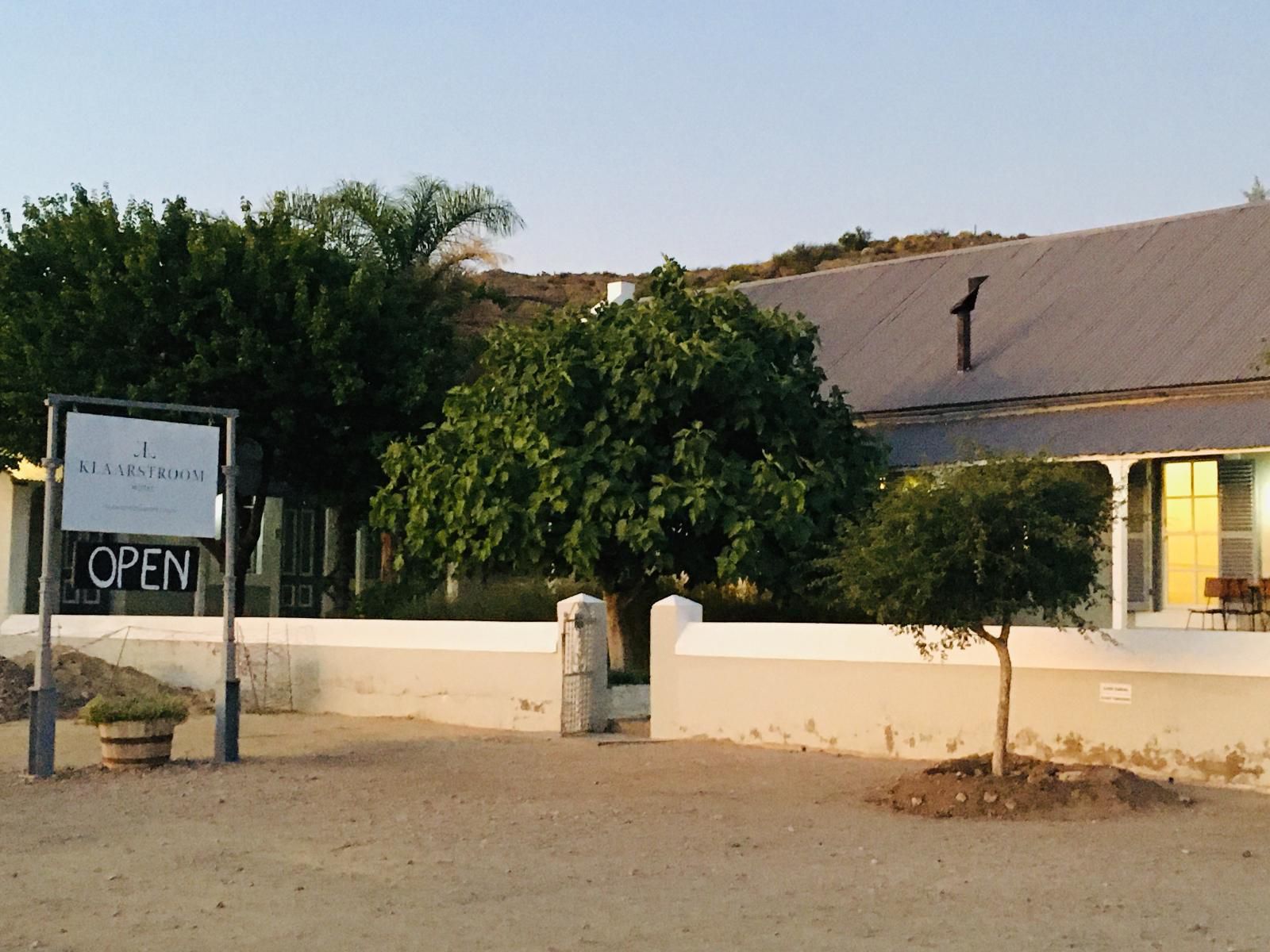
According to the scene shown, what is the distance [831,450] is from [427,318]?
8.12 m

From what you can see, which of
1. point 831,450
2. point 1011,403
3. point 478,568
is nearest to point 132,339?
point 478,568

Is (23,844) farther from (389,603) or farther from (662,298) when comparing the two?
(389,603)

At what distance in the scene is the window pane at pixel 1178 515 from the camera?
792 inches

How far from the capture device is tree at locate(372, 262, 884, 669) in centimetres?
1786

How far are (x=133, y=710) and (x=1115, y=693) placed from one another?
742 centimetres

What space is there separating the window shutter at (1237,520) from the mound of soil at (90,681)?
11339 mm

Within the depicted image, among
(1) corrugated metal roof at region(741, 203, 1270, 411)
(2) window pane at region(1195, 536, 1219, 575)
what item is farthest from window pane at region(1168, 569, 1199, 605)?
(1) corrugated metal roof at region(741, 203, 1270, 411)

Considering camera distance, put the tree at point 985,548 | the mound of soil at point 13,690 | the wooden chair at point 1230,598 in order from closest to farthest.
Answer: the tree at point 985,548
the wooden chair at point 1230,598
the mound of soil at point 13,690

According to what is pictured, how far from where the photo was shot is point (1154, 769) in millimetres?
12258

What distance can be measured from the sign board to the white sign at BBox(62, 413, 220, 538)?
0.69 ft

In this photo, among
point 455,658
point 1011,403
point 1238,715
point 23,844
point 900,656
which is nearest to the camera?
point 23,844

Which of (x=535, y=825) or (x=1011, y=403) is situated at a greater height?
(x=1011, y=403)

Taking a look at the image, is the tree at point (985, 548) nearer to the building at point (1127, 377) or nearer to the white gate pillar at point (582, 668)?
the white gate pillar at point (582, 668)

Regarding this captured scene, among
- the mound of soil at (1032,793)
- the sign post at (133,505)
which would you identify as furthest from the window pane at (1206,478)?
the sign post at (133,505)
